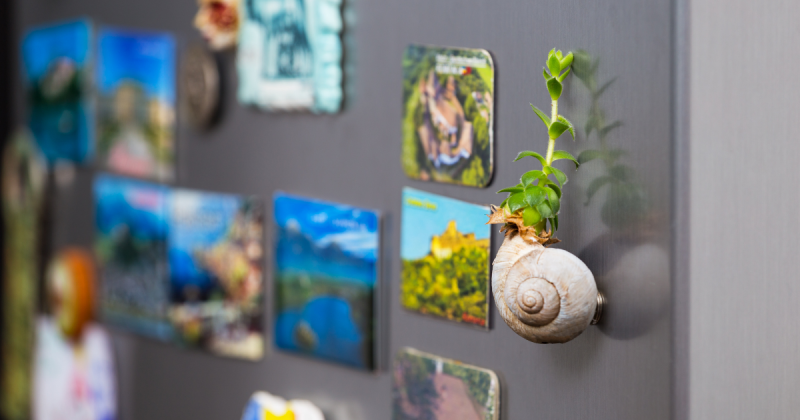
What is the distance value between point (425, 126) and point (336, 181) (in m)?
0.20

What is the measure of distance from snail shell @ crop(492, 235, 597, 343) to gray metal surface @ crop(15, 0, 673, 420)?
0.22 ft

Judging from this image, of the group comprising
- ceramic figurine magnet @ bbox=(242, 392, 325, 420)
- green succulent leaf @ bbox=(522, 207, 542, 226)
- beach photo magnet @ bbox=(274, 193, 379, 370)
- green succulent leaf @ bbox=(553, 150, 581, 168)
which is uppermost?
green succulent leaf @ bbox=(553, 150, 581, 168)

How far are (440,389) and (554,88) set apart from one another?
422 mm

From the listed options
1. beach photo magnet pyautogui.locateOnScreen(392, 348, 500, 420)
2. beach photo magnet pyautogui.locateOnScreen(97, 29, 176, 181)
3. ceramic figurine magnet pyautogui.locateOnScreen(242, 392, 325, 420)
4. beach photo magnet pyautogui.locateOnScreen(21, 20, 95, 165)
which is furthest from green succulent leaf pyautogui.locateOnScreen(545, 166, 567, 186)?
beach photo magnet pyautogui.locateOnScreen(21, 20, 95, 165)

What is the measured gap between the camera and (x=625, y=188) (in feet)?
2.73

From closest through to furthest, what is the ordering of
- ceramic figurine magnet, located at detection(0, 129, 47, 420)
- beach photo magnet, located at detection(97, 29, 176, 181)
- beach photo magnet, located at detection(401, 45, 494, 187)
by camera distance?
beach photo magnet, located at detection(401, 45, 494, 187), beach photo magnet, located at detection(97, 29, 176, 181), ceramic figurine magnet, located at detection(0, 129, 47, 420)

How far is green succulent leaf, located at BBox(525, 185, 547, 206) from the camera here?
82 cm

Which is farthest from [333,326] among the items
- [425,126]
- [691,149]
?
[691,149]

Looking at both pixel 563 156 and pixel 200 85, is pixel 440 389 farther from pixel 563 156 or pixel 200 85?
pixel 200 85

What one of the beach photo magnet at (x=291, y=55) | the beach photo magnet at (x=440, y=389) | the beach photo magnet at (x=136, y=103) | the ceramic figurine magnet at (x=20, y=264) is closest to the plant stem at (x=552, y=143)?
the beach photo magnet at (x=440, y=389)

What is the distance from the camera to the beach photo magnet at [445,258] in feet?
3.22
